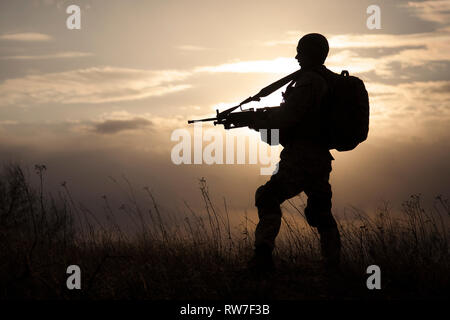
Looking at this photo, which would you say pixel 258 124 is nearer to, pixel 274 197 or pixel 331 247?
pixel 274 197

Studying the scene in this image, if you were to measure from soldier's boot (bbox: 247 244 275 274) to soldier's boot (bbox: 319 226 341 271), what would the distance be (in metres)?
0.76

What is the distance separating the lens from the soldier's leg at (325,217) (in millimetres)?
5773

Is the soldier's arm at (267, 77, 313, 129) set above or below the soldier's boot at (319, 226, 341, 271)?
above

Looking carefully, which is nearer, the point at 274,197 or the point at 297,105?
the point at 297,105

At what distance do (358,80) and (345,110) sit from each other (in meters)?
0.38

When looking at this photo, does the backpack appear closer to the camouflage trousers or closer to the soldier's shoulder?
the soldier's shoulder

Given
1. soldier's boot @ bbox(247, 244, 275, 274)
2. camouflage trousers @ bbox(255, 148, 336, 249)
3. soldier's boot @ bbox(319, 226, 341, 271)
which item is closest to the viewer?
soldier's boot @ bbox(247, 244, 275, 274)

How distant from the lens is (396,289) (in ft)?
17.4

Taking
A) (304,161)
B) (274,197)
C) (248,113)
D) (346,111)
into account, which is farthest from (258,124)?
(346,111)

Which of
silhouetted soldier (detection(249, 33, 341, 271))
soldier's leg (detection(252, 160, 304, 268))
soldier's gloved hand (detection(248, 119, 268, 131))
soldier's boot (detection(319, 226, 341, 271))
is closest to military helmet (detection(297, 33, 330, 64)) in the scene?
silhouetted soldier (detection(249, 33, 341, 271))

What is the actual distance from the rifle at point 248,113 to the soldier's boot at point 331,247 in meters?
1.53

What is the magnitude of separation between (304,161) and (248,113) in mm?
944

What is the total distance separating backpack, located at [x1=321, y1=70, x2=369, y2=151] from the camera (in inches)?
218

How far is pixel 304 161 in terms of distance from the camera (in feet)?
18.4
